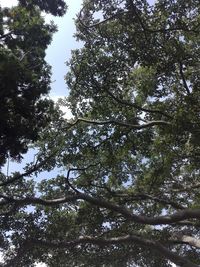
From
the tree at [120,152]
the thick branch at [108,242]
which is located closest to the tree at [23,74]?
the tree at [120,152]

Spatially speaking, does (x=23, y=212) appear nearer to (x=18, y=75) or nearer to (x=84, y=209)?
(x=84, y=209)

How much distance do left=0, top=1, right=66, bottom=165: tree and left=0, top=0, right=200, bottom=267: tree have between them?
1.15 meters

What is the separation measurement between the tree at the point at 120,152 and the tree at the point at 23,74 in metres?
1.15

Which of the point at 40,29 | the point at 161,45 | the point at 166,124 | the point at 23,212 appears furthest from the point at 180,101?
the point at 23,212

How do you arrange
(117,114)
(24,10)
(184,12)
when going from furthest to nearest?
(117,114) < (24,10) < (184,12)

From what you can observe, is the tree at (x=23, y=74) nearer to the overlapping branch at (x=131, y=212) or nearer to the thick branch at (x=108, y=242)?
the overlapping branch at (x=131, y=212)

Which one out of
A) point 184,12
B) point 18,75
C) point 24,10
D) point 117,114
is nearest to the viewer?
point 18,75

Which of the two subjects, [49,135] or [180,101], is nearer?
[180,101]

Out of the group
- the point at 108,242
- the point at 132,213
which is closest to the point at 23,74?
the point at 132,213

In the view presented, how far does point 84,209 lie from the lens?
13.2 m

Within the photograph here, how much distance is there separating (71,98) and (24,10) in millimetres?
3082

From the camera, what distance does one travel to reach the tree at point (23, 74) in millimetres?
9273

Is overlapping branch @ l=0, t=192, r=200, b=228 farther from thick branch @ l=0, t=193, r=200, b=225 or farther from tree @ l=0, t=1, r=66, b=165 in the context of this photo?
tree @ l=0, t=1, r=66, b=165

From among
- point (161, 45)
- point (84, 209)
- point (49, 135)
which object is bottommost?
point (84, 209)
